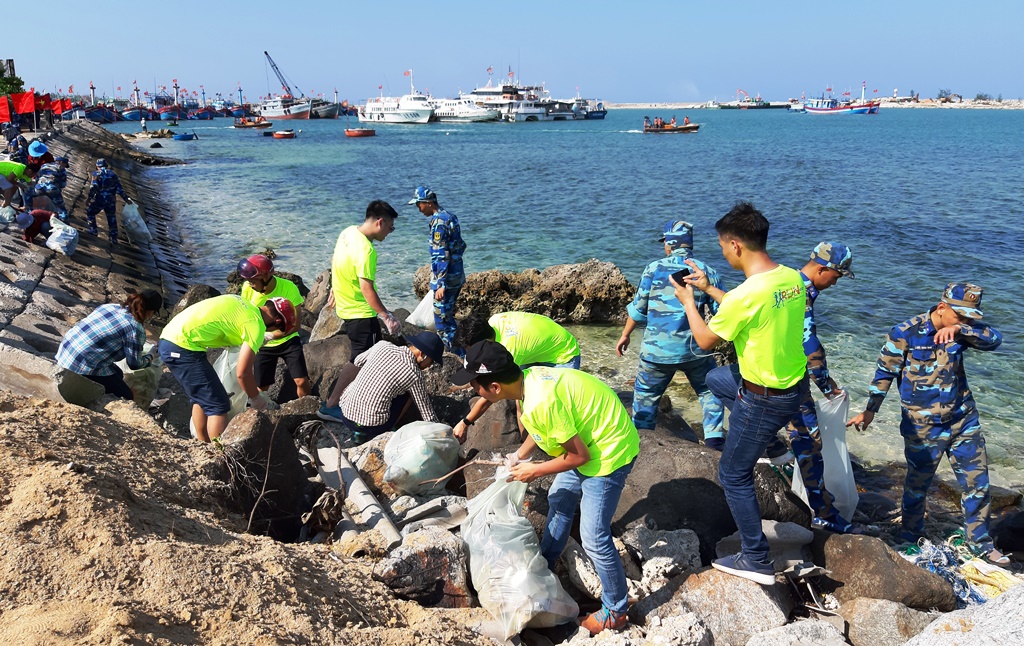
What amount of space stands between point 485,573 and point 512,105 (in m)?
98.8

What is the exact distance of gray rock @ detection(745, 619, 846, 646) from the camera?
Result: 352cm

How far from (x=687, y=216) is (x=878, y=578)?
20061 millimetres

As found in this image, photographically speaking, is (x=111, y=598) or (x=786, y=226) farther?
(x=786, y=226)

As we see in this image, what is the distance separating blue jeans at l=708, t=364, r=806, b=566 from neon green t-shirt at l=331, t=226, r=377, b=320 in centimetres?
357

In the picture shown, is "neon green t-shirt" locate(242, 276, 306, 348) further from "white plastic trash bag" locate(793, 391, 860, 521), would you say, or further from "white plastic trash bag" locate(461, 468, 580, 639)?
"white plastic trash bag" locate(793, 391, 860, 521)

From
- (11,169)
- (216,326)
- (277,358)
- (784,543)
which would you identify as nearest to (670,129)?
(11,169)

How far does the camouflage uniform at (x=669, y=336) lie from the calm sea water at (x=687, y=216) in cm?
253

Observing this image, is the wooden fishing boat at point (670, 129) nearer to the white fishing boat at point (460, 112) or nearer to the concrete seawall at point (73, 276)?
the white fishing boat at point (460, 112)

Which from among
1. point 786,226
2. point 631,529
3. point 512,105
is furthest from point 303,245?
point 512,105

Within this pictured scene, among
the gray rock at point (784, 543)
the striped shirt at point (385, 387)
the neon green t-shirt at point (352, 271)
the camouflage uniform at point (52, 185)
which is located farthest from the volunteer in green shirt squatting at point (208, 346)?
the camouflage uniform at point (52, 185)

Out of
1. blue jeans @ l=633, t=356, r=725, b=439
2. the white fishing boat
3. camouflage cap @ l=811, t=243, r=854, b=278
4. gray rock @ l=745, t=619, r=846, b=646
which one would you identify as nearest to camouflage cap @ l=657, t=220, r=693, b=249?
blue jeans @ l=633, t=356, r=725, b=439

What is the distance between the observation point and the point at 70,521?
11.0ft

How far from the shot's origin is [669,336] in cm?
534

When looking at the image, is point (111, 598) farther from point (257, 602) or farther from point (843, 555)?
point (843, 555)
